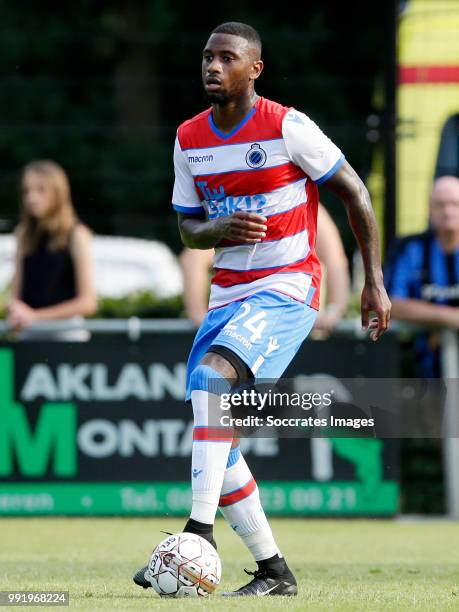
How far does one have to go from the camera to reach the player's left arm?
6.57 m

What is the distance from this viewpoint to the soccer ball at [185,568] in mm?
6141

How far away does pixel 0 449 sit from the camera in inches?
414

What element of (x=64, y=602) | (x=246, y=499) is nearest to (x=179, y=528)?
(x=246, y=499)

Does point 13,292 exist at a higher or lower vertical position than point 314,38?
lower

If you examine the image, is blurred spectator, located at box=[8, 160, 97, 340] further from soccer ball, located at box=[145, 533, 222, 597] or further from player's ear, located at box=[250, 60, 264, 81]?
soccer ball, located at box=[145, 533, 222, 597]

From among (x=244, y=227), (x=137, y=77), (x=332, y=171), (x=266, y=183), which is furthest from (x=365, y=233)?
(x=137, y=77)

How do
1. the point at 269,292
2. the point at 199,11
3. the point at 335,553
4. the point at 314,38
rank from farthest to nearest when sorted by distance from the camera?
the point at 199,11 < the point at 314,38 < the point at 335,553 < the point at 269,292

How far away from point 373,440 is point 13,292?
9.06ft

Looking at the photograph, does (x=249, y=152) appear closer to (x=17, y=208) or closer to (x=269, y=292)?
(x=269, y=292)

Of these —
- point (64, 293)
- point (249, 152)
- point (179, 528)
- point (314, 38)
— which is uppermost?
point (314, 38)

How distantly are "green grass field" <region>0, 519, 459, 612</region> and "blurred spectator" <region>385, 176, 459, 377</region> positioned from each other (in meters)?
1.45

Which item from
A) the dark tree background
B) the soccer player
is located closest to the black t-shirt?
the soccer player

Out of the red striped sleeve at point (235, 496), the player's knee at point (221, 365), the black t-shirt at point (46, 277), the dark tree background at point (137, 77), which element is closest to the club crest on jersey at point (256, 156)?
the player's knee at point (221, 365)

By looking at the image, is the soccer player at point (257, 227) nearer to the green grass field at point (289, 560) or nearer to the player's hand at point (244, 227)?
the player's hand at point (244, 227)
